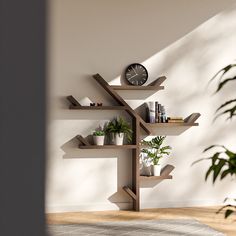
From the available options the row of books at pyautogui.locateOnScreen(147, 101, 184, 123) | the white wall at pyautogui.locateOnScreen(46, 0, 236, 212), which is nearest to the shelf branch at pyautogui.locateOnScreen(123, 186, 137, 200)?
the white wall at pyautogui.locateOnScreen(46, 0, 236, 212)

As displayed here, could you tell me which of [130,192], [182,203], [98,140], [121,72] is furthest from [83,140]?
[182,203]

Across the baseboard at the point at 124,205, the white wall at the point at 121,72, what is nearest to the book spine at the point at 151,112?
the white wall at the point at 121,72

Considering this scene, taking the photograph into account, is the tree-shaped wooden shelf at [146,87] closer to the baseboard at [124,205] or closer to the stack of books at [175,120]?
the stack of books at [175,120]

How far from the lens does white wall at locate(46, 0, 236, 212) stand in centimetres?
548

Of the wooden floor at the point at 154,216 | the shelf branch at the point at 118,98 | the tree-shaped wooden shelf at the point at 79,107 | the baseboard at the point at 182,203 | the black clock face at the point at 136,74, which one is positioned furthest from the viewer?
the baseboard at the point at 182,203

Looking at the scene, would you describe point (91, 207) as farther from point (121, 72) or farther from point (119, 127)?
point (121, 72)

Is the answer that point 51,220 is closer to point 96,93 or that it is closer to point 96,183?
point 96,183

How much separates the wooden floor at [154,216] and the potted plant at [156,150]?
480 millimetres

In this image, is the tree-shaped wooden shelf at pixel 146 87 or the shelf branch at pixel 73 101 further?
the tree-shaped wooden shelf at pixel 146 87

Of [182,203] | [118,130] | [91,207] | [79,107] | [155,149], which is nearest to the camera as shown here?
[79,107]

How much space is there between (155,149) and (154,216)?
2.64 ft

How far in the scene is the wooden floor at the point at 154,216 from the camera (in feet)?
16.7

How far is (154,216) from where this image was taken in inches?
210

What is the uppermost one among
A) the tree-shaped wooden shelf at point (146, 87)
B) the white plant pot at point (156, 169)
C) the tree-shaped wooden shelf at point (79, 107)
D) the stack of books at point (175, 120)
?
the tree-shaped wooden shelf at point (146, 87)
